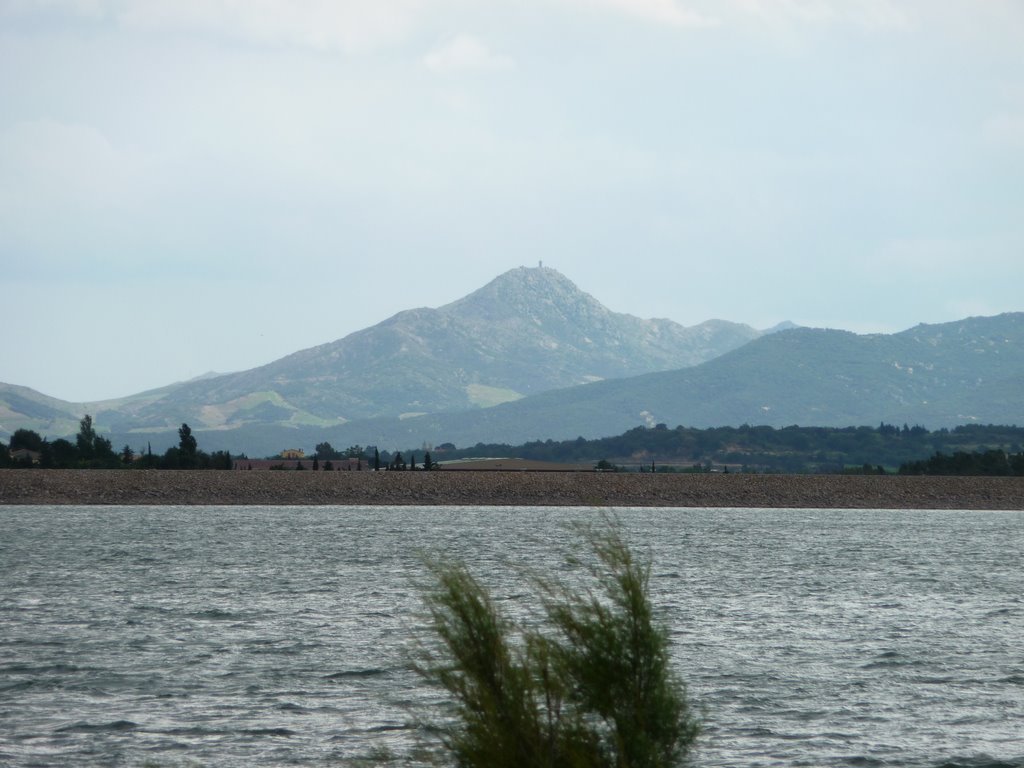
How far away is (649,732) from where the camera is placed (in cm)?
1424

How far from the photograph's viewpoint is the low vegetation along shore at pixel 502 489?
15375cm

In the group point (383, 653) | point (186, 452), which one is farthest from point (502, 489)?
point (383, 653)

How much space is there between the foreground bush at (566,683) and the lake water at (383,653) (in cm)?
173

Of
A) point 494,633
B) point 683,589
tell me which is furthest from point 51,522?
point 494,633

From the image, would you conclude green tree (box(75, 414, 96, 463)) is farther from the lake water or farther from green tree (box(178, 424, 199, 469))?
the lake water

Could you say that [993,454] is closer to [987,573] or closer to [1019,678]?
[987,573]

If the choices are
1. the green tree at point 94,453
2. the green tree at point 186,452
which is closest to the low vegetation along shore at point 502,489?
the green tree at point 186,452

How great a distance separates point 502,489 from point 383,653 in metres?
126

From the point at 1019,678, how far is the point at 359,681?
14556 mm

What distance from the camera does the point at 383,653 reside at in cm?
3478

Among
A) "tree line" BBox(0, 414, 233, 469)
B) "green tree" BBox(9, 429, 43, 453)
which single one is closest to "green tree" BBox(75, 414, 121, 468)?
"tree line" BBox(0, 414, 233, 469)

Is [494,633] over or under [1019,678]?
over

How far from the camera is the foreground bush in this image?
541 inches

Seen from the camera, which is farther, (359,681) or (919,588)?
(919,588)
